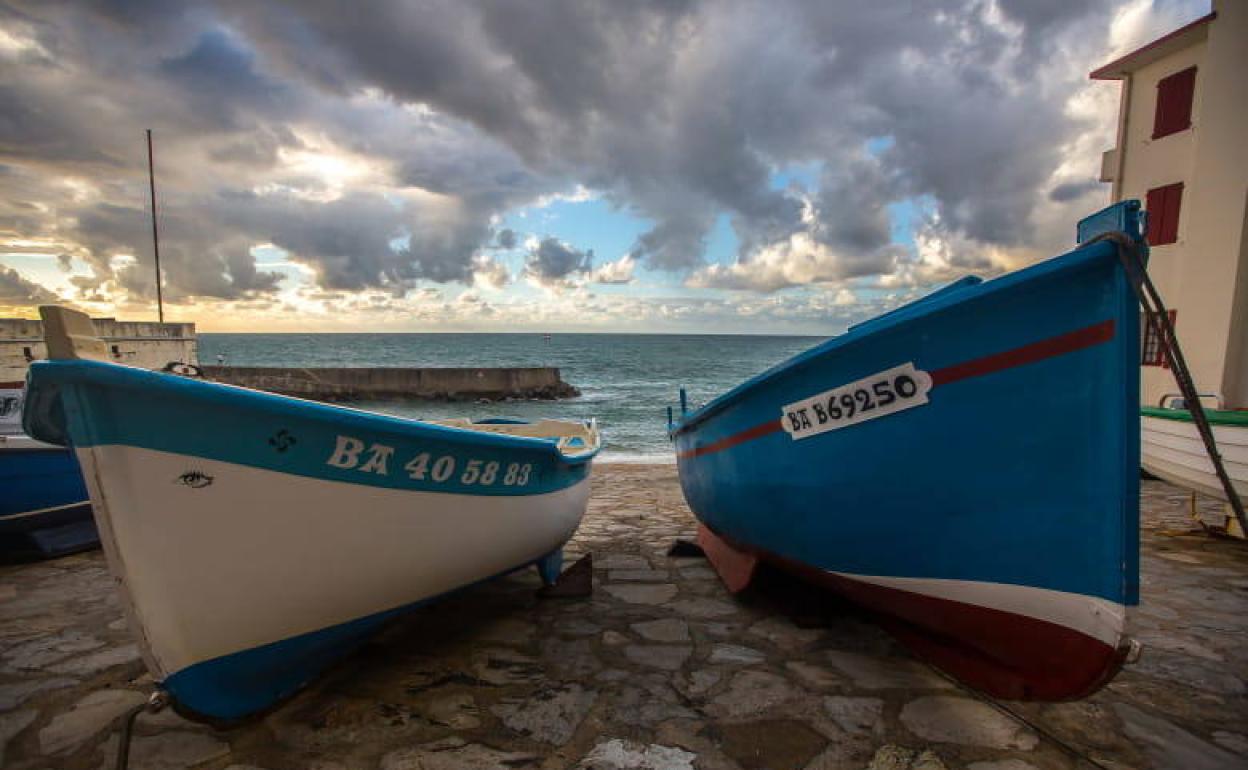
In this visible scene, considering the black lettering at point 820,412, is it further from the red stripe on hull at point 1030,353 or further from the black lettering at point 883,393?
the red stripe on hull at point 1030,353

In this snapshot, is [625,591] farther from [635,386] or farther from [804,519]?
[635,386]

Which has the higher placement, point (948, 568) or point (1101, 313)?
point (1101, 313)

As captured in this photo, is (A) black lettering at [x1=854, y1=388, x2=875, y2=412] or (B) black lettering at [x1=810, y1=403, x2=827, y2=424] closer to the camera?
(A) black lettering at [x1=854, y1=388, x2=875, y2=412]

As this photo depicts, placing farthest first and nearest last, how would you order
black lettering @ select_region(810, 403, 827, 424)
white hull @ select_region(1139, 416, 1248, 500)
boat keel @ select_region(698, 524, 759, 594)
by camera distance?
white hull @ select_region(1139, 416, 1248, 500)
boat keel @ select_region(698, 524, 759, 594)
black lettering @ select_region(810, 403, 827, 424)

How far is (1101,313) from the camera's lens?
223 centimetres

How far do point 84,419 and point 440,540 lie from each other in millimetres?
1545

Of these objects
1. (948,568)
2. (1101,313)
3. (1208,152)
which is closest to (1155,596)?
(948,568)

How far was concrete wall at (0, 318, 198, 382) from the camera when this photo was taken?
1775 cm

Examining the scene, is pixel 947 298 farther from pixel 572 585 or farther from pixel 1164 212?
pixel 1164 212

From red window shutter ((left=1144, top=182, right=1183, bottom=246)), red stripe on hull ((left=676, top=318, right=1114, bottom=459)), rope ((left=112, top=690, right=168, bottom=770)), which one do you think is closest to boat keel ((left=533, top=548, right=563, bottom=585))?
rope ((left=112, top=690, right=168, bottom=770))

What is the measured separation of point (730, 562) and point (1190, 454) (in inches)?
215

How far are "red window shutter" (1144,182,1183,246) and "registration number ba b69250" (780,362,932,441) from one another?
12.8 metres

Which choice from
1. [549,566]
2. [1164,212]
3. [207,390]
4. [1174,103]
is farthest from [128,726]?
[1174,103]

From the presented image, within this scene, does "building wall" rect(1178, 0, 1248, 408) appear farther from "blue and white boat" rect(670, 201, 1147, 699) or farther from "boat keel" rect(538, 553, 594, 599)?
"boat keel" rect(538, 553, 594, 599)
